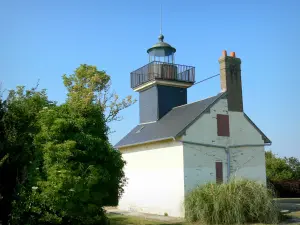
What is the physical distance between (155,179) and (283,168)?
1924cm

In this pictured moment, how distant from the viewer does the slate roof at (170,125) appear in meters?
16.3

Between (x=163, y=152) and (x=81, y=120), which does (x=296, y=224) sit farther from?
(x=81, y=120)

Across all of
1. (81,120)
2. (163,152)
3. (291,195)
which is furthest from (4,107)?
(291,195)

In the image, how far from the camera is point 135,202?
1853cm

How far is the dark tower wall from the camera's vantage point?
19.9 m

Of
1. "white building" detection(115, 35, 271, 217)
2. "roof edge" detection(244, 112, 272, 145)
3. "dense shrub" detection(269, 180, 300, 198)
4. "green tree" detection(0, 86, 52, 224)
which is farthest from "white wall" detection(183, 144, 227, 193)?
"dense shrub" detection(269, 180, 300, 198)

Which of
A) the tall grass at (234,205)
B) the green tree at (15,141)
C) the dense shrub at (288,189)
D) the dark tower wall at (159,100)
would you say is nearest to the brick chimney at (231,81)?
the dark tower wall at (159,100)

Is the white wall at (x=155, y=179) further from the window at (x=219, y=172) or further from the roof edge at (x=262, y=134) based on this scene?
the roof edge at (x=262, y=134)

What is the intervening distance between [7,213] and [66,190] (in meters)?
1.75

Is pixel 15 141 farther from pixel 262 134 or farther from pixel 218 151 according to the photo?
pixel 262 134

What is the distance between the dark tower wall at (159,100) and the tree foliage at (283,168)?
15.2 m

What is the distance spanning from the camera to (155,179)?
17234mm

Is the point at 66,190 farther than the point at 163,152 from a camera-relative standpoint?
No

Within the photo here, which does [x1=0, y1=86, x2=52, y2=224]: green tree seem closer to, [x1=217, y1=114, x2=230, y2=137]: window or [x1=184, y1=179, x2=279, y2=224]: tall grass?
[x1=184, y1=179, x2=279, y2=224]: tall grass
